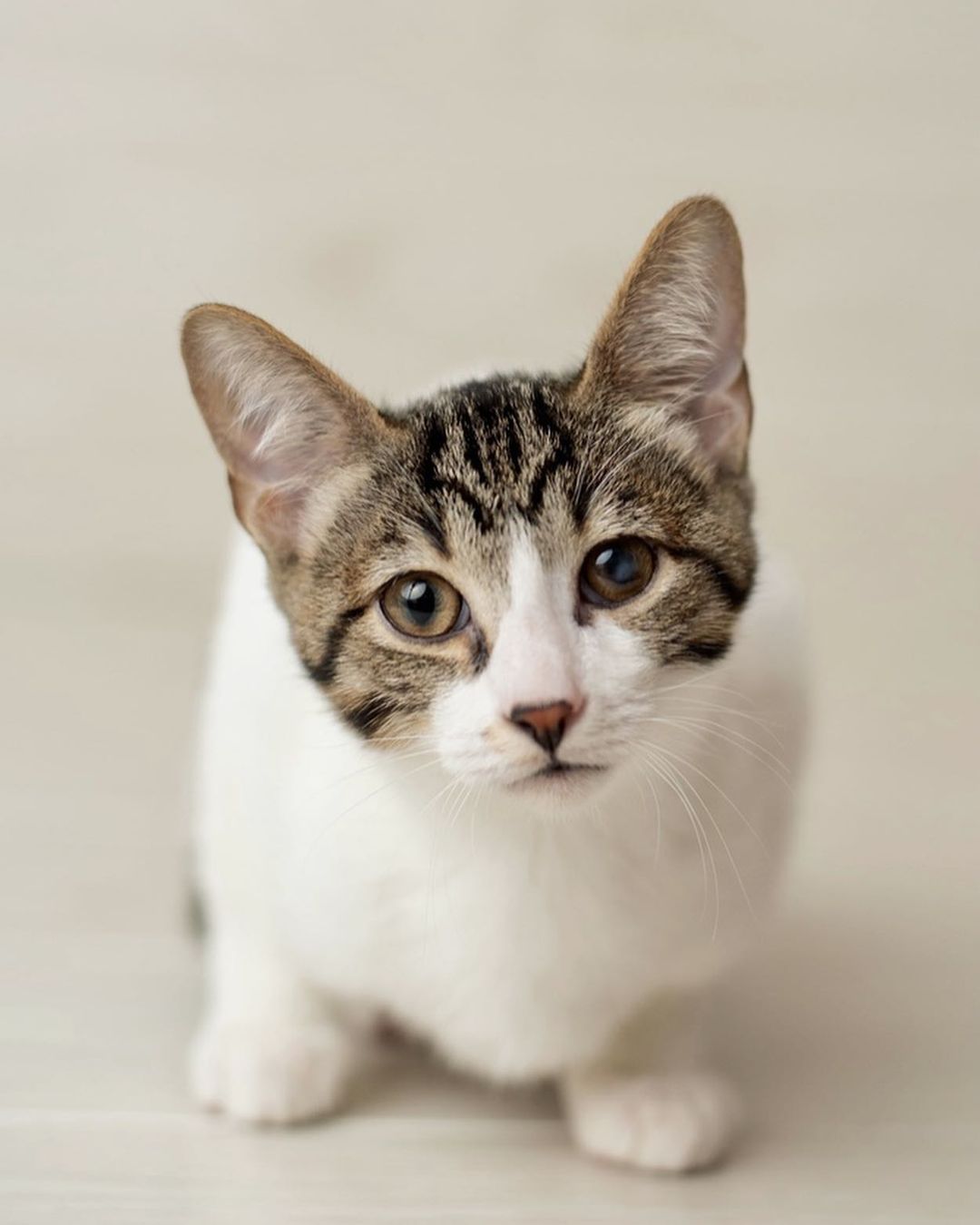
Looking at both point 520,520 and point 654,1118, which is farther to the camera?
point 654,1118

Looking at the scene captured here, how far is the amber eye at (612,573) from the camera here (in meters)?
1.27

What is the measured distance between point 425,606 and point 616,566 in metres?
0.15

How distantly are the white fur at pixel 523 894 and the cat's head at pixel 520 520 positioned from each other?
0.07 ft

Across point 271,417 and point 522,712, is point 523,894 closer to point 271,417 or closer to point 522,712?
point 522,712

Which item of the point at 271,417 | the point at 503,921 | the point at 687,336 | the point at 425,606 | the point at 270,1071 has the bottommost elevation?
the point at 270,1071

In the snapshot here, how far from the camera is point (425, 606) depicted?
4.22ft

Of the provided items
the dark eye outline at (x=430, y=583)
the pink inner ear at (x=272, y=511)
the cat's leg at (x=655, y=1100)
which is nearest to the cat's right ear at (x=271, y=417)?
the pink inner ear at (x=272, y=511)

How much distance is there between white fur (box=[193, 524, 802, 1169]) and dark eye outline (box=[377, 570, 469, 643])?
51 millimetres

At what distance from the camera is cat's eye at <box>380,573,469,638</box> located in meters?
1.27

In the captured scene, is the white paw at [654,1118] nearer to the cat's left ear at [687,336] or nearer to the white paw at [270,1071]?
the white paw at [270,1071]

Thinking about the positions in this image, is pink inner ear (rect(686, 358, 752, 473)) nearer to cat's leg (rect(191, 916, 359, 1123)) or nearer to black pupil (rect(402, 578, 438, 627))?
black pupil (rect(402, 578, 438, 627))

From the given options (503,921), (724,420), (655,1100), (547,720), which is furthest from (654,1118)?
(724,420)

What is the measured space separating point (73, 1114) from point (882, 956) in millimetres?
827

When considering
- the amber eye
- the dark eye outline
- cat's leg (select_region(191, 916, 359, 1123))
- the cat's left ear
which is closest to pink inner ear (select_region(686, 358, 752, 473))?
the cat's left ear
